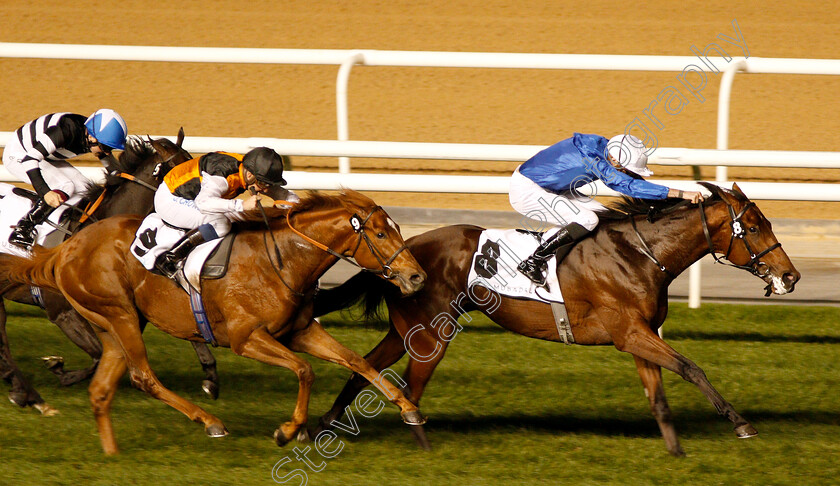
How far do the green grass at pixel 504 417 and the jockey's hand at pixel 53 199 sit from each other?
0.97 m

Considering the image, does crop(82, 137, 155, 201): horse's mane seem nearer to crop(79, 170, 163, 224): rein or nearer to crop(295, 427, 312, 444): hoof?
crop(79, 170, 163, 224): rein

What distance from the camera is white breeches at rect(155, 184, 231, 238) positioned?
4.41 meters

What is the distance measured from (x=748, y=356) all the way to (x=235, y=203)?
316 cm

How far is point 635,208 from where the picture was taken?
4.70 metres

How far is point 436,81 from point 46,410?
358 inches

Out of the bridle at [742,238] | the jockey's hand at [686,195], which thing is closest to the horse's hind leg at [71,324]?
the jockey's hand at [686,195]

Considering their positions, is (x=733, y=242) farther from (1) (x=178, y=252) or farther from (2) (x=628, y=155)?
(1) (x=178, y=252)

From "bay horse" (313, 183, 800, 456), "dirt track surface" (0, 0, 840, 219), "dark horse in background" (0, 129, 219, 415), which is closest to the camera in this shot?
"bay horse" (313, 183, 800, 456)

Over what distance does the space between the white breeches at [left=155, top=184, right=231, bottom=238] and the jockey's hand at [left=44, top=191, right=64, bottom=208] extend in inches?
35.3

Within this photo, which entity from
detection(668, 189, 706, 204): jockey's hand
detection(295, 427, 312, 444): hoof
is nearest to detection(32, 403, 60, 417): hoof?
detection(295, 427, 312, 444): hoof

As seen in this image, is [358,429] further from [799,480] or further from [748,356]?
[748,356]

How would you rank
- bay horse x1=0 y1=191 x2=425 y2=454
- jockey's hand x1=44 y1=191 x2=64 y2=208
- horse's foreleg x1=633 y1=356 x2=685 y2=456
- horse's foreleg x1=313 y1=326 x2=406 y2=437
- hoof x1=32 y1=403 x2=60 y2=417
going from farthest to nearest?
jockey's hand x1=44 y1=191 x2=64 y2=208
hoof x1=32 y1=403 x2=60 y2=417
horse's foreleg x1=313 y1=326 x2=406 y2=437
horse's foreleg x1=633 y1=356 x2=685 y2=456
bay horse x1=0 y1=191 x2=425 y2=454

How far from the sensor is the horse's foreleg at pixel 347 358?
411 centimetres

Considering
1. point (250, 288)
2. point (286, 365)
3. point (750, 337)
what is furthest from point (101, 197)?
point (750, 337)
